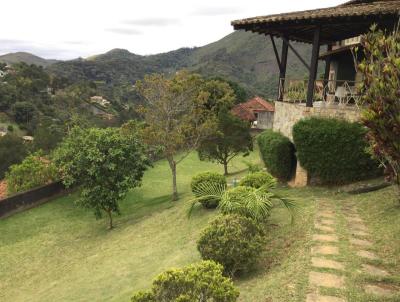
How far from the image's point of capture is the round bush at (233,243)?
274 inches

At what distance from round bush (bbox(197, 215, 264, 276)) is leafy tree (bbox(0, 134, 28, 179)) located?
32.2 meters

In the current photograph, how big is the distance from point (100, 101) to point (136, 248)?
3500 inches

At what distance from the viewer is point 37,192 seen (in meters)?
20.6

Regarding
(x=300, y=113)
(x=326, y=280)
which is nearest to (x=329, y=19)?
(x=300, y=113)

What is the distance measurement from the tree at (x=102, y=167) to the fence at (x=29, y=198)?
3.90 m

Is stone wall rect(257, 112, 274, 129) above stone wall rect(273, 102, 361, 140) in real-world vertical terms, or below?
below

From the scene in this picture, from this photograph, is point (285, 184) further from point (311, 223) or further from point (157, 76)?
point (157, 76)

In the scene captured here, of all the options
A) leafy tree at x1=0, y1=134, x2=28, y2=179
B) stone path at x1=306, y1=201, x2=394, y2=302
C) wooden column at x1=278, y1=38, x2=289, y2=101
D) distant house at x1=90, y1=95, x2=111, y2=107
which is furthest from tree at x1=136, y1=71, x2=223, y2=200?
distant house at x1=90, y1=95, x2=111, y2=107

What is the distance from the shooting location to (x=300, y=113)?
1250 centimetres

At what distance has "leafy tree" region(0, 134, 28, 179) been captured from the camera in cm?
3416

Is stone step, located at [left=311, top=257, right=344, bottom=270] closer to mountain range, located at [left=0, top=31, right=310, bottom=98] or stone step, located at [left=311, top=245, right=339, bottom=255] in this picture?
stone step, located at [left=311, top=245, right=339, bottom=255]

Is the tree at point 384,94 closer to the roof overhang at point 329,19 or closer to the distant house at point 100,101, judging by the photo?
the roof overhang at point 329,19

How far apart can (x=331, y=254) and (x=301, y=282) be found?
132 cm

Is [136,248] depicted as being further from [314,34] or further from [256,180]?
[314,34]
